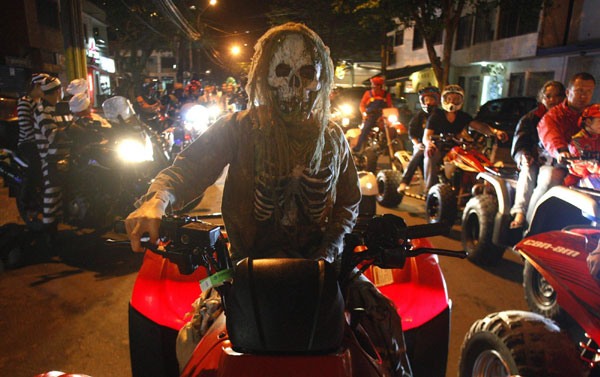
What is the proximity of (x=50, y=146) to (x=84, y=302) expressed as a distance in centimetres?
249

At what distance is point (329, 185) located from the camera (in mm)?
2143

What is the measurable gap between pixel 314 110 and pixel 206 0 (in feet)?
75.7

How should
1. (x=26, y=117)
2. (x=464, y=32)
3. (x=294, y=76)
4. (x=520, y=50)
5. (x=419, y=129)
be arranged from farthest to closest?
(x=464, y=32), (x=520, y=50), (x=419, y=129), (x=26, y=117), (x=294, y=76)

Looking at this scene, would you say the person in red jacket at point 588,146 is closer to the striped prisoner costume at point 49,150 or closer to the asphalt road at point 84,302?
the asphalt road at point 84,302

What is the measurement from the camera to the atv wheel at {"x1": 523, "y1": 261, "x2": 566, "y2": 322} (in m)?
3.85

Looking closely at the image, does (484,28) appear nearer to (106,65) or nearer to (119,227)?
(119,227)

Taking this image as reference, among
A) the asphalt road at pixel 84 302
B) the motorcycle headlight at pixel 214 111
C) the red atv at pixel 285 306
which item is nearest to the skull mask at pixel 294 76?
the red atv at pixel 285 306

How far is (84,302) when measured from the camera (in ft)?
14.0

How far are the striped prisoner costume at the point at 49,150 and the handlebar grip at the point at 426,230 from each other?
551 centimetres

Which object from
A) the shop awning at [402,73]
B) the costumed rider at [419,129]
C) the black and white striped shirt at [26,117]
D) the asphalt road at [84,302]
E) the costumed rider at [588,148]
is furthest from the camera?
the shop awning at [402,73]

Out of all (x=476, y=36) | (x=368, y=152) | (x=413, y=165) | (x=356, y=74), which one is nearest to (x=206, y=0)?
(x=476, y=36)

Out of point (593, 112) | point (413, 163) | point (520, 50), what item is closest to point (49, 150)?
point (413, 163)

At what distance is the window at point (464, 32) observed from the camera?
2305cm

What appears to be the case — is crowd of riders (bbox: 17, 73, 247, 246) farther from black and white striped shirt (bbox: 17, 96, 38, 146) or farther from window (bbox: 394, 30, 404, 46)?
window (bbox: 394, 30, 404, 46)
